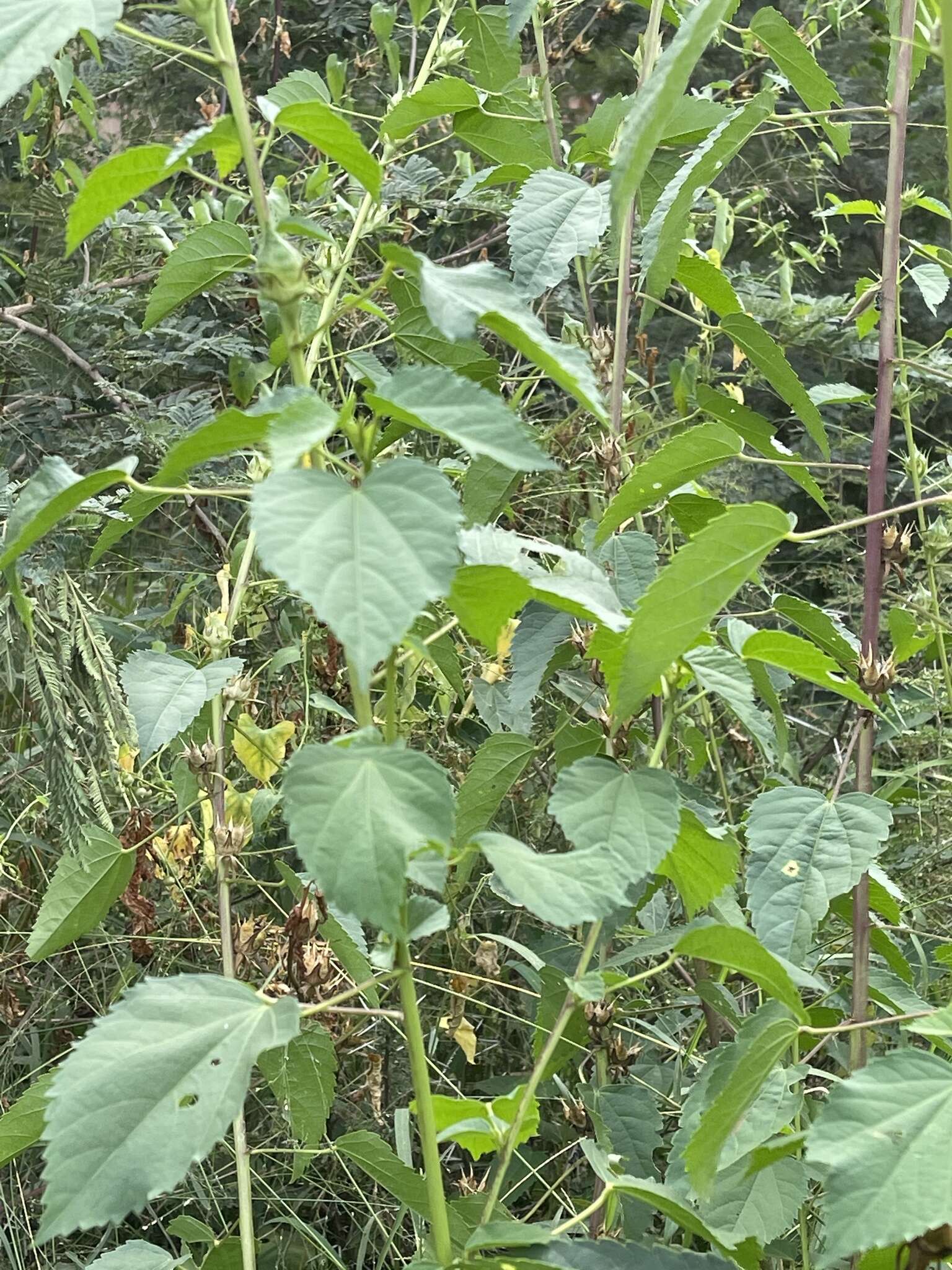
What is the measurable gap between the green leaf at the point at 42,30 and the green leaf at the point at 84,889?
0.44 meters

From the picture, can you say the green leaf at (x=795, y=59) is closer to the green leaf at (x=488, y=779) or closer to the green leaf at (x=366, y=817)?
the green leaf at (x=488, y=779)

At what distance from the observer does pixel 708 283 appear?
0.73 meters

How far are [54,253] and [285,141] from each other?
57 cm

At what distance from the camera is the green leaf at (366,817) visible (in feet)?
1.22

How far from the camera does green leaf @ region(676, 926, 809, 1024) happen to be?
0.49m

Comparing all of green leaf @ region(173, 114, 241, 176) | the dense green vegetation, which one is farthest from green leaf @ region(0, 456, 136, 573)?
green leaf @ region(173, 114, 241, 176)

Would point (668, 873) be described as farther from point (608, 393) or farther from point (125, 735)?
point (125, 735)

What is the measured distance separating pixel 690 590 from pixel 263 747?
1.35ft

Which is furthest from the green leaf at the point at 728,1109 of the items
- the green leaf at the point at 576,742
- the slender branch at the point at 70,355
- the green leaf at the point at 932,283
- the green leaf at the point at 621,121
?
the slender branch at the point at 70,355

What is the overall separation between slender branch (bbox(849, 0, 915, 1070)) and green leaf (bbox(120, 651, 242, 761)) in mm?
341

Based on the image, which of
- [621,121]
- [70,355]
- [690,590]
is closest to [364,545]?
[690,590]

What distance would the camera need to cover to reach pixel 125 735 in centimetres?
97

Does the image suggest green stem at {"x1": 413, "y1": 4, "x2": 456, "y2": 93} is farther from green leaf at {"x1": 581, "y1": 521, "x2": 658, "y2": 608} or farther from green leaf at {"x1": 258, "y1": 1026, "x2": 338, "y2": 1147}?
green leaf at {"x1": 258, "y1": 1026, "x2": 338, "y2": 1147}

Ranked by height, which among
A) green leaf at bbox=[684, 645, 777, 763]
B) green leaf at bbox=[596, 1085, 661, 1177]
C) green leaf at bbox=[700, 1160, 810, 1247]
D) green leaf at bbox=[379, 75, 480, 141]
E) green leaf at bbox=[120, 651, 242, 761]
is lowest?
green leaf at bbox=[596, 1085, 661, 1177]
